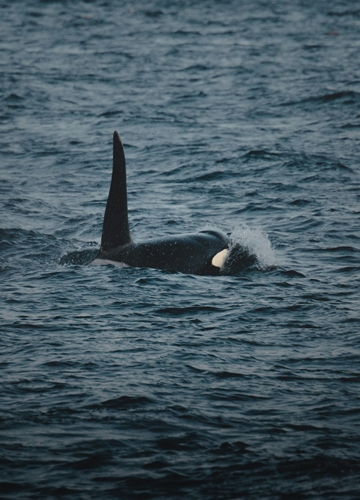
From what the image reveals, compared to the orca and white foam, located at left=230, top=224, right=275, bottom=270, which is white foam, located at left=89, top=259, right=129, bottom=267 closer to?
the orca

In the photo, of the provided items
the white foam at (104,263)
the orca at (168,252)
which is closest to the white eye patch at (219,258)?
the orca at (168,252)

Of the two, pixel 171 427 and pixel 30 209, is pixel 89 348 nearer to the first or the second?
pixel 171 427

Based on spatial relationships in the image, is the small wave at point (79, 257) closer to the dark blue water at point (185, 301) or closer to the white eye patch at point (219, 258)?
the dark blue water at point (185, 301)

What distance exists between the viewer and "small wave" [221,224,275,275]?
38.8 feet

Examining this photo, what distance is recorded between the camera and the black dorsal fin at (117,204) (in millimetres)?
10875

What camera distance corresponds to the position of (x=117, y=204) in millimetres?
11055

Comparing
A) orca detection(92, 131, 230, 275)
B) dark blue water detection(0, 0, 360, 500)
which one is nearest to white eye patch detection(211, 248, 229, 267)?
orca detection(92, 131, 230, 275)

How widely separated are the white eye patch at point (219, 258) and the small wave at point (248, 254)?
8 cm

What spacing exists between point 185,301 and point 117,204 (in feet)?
5.72

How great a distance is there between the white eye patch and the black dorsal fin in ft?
4.38

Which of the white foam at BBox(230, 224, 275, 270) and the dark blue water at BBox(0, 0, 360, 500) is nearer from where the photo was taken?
the dark blue water at BBox(0, 0, 360, 500)

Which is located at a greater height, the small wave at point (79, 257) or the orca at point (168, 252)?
the orca at point (168, 252)

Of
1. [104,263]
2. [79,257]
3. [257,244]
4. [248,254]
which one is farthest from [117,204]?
[257,244]

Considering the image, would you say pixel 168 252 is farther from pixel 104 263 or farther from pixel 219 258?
pixel 104 263
